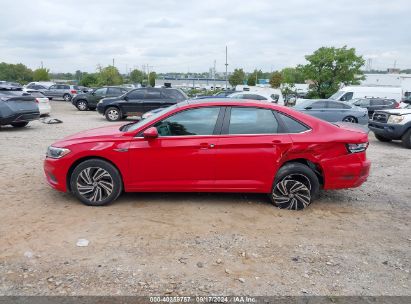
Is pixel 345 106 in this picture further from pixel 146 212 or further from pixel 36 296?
pixel 36 296

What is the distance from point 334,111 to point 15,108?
1209cm

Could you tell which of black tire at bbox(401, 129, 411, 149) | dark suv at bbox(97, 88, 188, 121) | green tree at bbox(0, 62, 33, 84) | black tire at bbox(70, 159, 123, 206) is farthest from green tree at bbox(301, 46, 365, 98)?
green tree at bbox(0, 62, 33, 84)

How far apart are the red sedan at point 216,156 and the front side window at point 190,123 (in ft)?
0.05

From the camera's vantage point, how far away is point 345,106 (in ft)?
49.9

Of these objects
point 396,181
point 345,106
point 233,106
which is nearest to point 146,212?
point 233,106

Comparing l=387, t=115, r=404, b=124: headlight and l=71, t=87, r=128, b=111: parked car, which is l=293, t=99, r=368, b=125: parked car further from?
l=71, t=87, r=128, b=111: parked car

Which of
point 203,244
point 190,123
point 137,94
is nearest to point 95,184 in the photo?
point 190,123

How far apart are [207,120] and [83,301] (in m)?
2.86

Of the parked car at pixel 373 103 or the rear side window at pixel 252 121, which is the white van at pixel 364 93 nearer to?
the parked car at pixel 373 103

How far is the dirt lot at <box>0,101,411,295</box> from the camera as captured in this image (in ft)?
10.6

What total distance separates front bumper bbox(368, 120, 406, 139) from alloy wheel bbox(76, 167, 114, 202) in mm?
9215

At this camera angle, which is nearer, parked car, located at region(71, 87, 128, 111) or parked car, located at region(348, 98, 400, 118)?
parked car, located at region(71, 87, 128, 111)

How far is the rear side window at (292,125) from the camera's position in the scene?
5.00m

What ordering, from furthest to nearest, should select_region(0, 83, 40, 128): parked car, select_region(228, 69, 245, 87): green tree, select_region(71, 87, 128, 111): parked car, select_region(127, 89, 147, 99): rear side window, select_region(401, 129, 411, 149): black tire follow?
select_region(228, 69, 245, 87): green tree < select_region(71, 87, 128, 111): parked car < select_region(127, 89, 147, 99): rear side window < select_region(0, 83, 40, 128): parked car < select_region(401, 129, 411, 149): black tire
